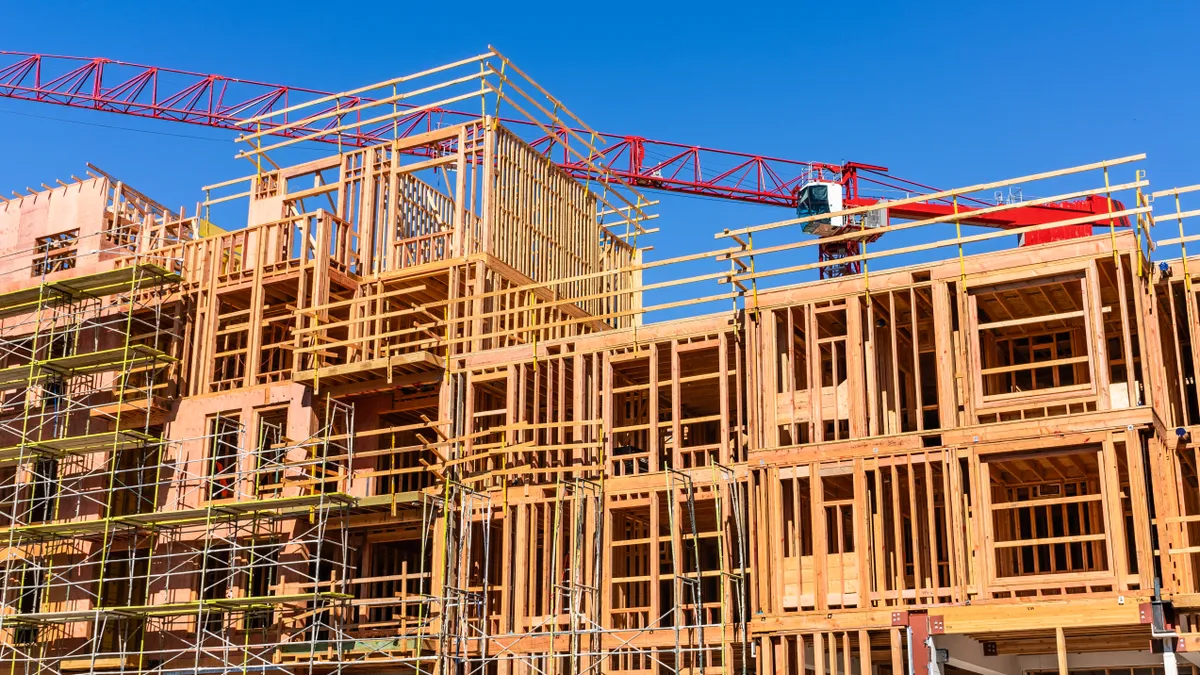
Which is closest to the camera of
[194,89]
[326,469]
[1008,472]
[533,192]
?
[1008,472]

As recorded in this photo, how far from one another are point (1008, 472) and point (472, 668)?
13.0m

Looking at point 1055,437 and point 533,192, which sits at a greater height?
point 533,192

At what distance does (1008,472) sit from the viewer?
1158 inches

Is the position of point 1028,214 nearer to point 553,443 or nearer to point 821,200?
point 821,200

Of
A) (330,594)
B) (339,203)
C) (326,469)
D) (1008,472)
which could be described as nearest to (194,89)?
(339,203)

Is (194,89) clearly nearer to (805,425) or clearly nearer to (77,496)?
(77,496)

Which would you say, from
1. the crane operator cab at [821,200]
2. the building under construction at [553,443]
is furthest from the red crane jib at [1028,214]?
the building under construction at [553,443]

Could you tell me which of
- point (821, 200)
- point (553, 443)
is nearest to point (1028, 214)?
point (821, 200)

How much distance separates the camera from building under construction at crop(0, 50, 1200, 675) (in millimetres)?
27625

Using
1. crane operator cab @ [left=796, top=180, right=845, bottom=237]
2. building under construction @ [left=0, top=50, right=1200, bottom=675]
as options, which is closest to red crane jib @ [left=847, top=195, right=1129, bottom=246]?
crane operator cab @ [left=796, top=180, right=845, bottom=237]

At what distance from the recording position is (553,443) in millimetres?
34594

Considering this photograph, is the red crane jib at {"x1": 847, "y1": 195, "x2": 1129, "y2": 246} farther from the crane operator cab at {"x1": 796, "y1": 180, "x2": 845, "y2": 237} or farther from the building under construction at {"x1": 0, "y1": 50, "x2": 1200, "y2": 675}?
the building under construction at {"x1": 0, "y1": 50, "x2": 1200, "y2": 675}

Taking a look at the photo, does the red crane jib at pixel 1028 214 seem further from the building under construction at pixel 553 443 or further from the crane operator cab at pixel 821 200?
the building under construction at pixel 553 443

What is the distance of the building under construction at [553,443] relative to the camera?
27.6 meters
